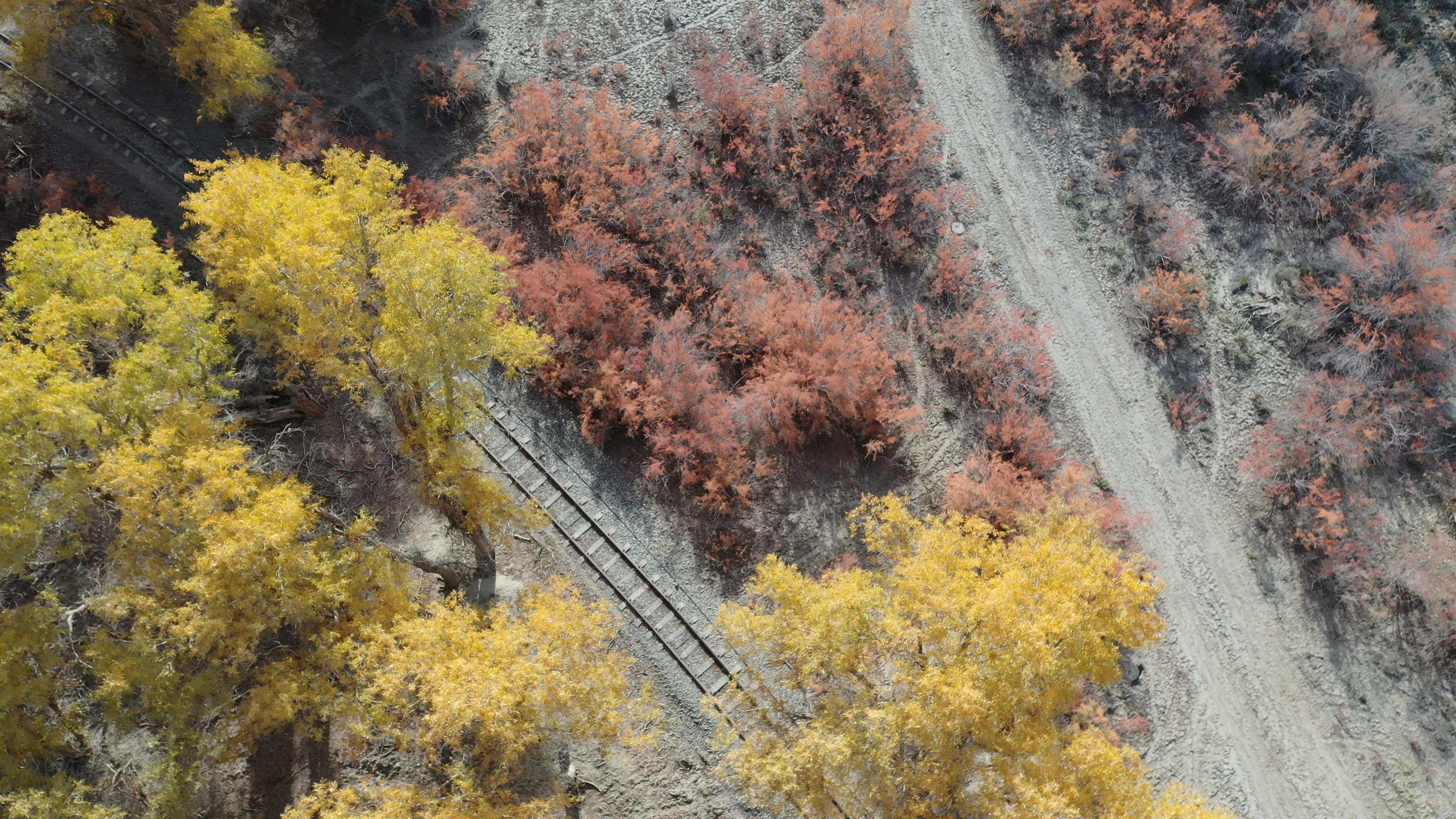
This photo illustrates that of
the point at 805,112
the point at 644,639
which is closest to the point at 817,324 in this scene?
the point at 805,112

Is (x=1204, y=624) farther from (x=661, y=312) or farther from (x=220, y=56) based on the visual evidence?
(x=220, y=56)

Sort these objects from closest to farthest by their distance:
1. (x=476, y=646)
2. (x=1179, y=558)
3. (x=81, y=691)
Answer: (x=476, y=646) → (x=81, y=691) → (x=1179, y=558)

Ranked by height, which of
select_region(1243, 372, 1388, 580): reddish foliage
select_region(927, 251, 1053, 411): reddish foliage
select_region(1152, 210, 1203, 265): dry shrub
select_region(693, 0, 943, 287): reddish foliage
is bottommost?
select_region(1243, 372, 1388, 580): reddish foliage

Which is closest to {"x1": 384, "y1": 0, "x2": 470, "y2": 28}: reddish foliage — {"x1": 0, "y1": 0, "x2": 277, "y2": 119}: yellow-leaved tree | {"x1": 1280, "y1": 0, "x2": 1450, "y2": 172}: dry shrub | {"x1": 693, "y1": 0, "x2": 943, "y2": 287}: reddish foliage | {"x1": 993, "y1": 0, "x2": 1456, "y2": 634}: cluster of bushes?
{"x1": 0, "y1": 0, "x2": 277, "y2": 119}: yellow-leaved tree

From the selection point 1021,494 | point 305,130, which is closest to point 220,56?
point 305,130

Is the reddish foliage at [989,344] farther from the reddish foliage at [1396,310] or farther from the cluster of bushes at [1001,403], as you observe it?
the reddish foliage at [1396,310]

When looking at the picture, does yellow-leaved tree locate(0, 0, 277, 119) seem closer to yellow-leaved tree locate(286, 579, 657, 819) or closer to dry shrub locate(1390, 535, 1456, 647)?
yellow-leaved tree locate(286, 579, 657, 819)

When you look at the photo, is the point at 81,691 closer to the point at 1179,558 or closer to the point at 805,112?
the point at 805,112

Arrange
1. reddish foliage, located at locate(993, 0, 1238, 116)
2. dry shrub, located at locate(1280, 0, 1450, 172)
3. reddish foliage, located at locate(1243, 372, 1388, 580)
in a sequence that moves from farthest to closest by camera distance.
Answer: reddish foliage, located at locate(993, 0, 1238, 116)
dry shrub, located at locate(1280, 0, 1450, 172)
reddish foliage, located at locate(1243, 372, 1388, 580)
